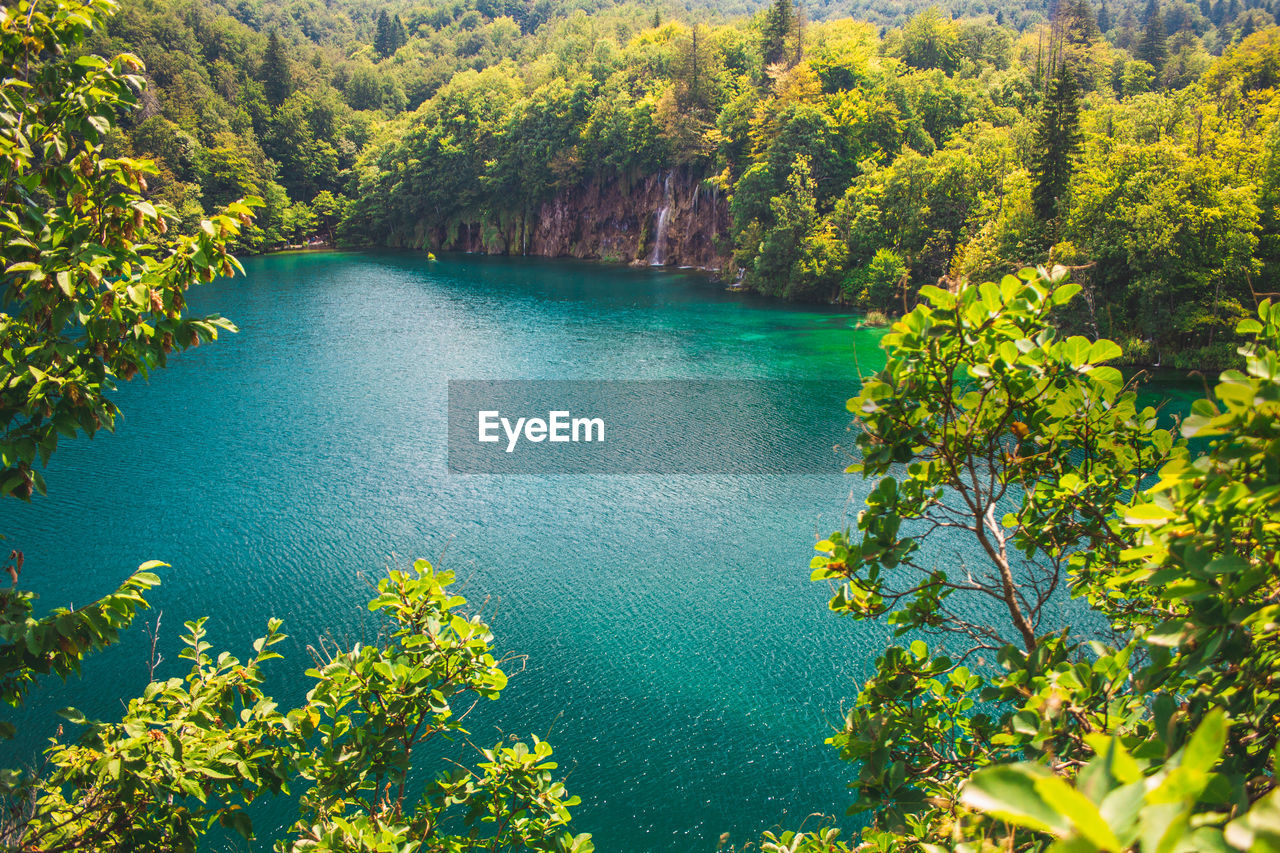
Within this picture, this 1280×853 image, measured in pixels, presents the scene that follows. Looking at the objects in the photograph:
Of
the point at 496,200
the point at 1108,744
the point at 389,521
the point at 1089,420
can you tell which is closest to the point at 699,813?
the point at 1089,420

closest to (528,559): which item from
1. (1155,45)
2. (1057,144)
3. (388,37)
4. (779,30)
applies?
(1057,144)

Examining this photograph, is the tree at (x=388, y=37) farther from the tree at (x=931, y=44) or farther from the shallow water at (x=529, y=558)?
the shallow water at (x=529, y=558)

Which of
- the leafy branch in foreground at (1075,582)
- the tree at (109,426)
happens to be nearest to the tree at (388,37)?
the tree at (109,426)

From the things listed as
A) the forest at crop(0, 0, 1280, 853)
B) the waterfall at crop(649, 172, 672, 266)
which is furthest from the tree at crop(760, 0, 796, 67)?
the forest at crop(0, 0, 1280, 853)

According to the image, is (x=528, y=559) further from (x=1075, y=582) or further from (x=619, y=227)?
(x=619, y=227)

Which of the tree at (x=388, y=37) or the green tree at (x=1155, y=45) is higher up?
the tree at (x=388, y=37)

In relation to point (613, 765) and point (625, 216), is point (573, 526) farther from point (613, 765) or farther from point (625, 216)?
point (625, 216)

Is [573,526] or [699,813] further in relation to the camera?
[573,526]
